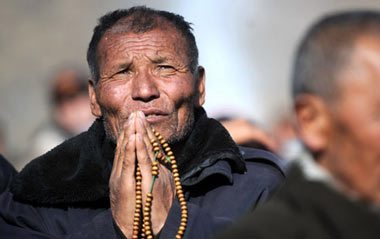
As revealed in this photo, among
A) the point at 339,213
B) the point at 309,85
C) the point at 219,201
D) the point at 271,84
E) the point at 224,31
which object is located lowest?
the point at 271,84

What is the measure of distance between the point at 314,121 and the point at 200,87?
160 cm

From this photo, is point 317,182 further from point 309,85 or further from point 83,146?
point 83,146

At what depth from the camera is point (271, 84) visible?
15164 mm

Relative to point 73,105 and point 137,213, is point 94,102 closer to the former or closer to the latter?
point 137,213

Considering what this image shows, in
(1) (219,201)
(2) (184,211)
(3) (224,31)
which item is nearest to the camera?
(2) (184,211)

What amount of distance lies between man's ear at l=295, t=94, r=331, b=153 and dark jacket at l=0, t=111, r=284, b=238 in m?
1.09

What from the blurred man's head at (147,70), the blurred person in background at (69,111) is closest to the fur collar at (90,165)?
the blurred man's head at (147,70)

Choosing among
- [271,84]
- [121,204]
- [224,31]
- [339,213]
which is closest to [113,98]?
[121,204]

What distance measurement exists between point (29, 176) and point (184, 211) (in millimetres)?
991

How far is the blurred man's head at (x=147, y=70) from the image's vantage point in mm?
3982

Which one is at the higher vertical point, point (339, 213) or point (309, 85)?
point (309, 85)

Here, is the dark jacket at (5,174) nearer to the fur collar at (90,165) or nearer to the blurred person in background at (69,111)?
the fur collar at (90,165)

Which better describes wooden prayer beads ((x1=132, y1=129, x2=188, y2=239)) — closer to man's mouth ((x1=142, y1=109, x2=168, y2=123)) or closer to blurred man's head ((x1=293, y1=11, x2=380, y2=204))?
man's mouth ((x1=142, y1=109, x2=168, y2=123))

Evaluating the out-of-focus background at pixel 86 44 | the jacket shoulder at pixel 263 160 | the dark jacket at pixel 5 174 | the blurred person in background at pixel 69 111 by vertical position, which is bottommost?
the out-of-focus background at pixel 86 44
